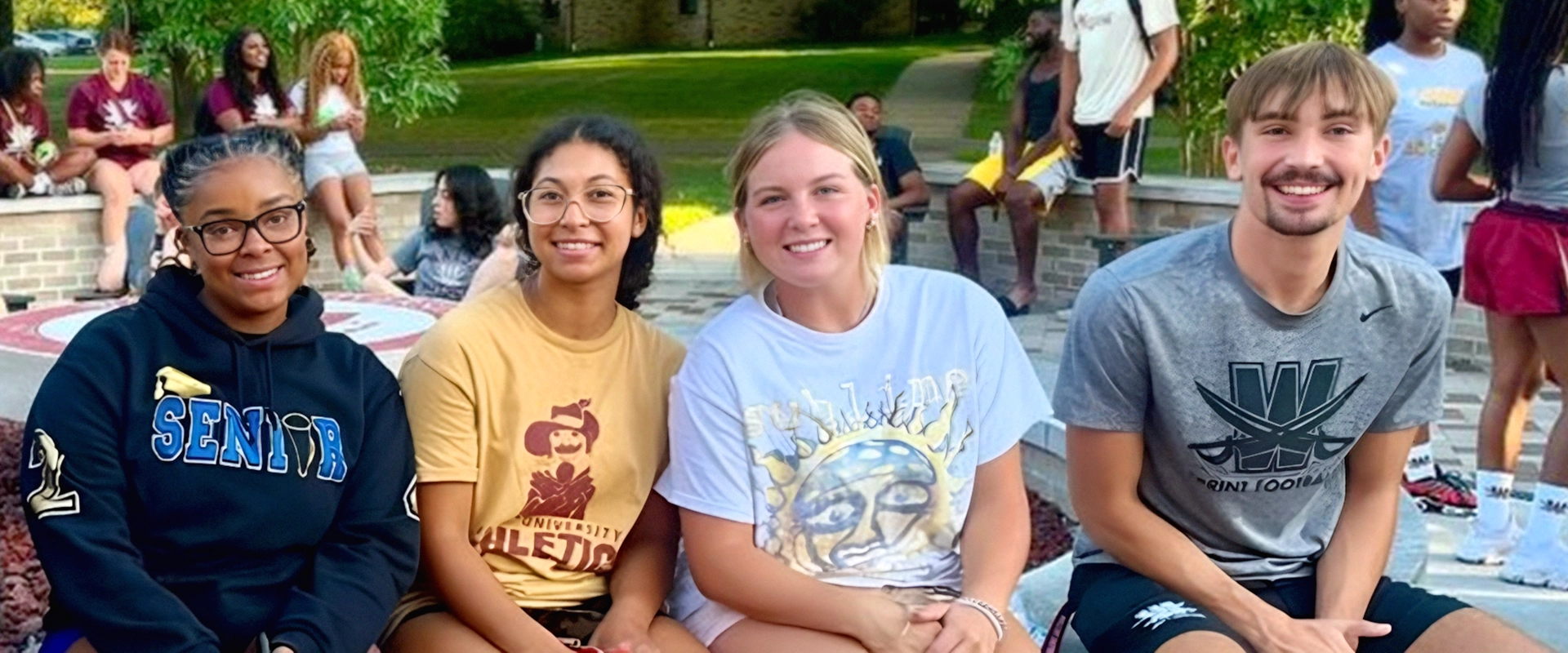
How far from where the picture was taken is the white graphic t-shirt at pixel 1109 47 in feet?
28.0

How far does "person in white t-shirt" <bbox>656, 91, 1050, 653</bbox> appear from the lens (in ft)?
9.58

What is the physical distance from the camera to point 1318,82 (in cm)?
292

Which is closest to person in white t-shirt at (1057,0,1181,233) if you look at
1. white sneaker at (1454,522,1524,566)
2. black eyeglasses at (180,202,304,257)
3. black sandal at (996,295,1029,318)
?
black sandal at (996,295,1029,318)

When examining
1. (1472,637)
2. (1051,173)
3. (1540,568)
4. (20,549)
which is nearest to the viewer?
(1472,637)

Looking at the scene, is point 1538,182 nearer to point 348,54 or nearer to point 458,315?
point 458,315

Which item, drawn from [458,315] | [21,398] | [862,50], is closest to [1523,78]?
[458,315]

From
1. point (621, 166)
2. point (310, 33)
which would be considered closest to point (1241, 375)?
point (621, 166)

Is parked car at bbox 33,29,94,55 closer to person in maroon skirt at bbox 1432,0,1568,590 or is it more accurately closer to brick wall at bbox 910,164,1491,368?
brick wall at bbox 910,164,1491,368

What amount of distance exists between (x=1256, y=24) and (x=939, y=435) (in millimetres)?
8873

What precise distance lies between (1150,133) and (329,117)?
6430 mm

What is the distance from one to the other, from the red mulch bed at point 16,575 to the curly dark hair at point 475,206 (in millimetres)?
2040

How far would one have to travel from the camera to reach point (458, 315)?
9.95ft

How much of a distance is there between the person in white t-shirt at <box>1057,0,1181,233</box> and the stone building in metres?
34.9

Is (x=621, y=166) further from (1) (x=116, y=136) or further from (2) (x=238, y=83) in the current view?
(1) (x=116, y=136)
